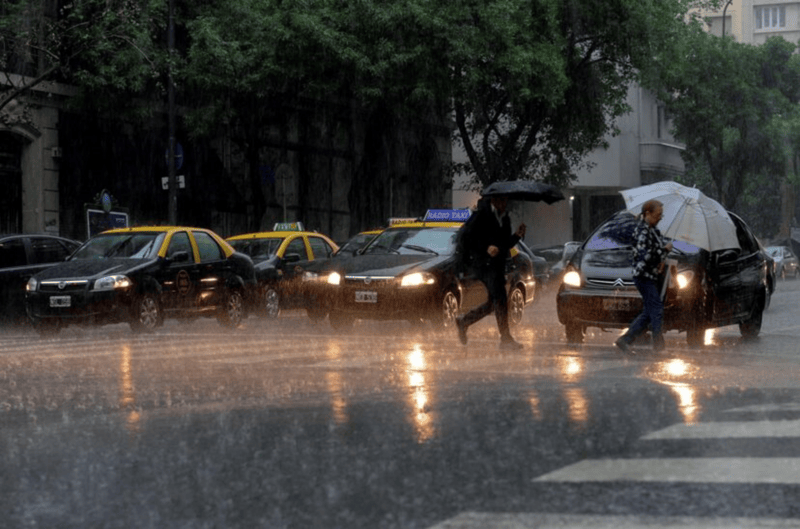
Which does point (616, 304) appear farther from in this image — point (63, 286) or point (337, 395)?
point (63, 286)

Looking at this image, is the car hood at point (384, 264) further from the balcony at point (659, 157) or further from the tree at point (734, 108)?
the balcony at point (659, 157)

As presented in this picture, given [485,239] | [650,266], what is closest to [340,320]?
[485,239]

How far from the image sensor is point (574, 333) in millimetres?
16109

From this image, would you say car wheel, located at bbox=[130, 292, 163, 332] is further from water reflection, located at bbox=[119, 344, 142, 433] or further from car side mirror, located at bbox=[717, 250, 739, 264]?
car side mirror, located at bbox=[717, 250, 739, 264]

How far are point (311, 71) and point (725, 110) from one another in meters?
27.6

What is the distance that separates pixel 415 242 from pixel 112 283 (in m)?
4.11

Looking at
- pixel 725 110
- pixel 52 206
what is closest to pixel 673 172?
pixel 725 110

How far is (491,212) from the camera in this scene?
15.0 m

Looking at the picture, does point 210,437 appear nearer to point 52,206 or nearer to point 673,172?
point 52,206

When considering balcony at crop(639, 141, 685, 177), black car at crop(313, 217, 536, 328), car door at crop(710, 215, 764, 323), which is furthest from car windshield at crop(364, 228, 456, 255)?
balcony at crop(639, 141, 685, 177)

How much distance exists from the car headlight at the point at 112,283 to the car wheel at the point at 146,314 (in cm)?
27

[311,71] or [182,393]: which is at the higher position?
[311,71]

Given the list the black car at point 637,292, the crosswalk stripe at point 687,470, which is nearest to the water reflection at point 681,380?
the crosswalk stripe at point 687,470

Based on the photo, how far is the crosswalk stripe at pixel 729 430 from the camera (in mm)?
7914
